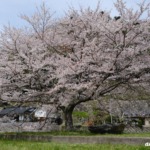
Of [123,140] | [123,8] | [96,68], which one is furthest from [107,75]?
[123,140]

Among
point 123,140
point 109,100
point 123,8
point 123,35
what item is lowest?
point 123,140

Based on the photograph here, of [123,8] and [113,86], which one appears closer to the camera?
[123,8]

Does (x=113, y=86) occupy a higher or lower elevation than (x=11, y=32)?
lower

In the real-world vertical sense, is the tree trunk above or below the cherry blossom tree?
below

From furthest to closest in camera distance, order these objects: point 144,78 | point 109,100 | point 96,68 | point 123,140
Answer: point 109,100
point 144,78
point 96,68
point 123,140

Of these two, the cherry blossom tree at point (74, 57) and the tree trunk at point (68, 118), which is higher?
the cherry blossom tree at point (74, 57)

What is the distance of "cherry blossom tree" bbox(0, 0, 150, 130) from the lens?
15.5m

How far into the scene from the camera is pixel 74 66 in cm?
1568

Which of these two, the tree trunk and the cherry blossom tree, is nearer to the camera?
the cherry blossom tree

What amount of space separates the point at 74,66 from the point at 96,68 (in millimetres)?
1069

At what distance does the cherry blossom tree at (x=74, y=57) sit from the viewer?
15.5 metres

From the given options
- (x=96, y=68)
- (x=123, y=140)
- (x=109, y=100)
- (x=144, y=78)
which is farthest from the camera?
(x=109, y=100)

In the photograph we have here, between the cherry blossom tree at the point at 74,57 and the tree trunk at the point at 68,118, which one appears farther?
the tree trunk at the point at 68,118

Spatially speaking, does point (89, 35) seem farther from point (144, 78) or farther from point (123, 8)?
point (144, 78)
